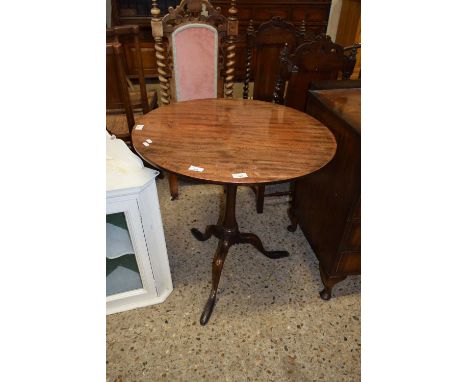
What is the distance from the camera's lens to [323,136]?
4.14ft

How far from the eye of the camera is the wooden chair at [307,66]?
5.39ft

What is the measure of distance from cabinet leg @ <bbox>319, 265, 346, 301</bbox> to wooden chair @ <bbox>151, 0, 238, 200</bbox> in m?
1.36

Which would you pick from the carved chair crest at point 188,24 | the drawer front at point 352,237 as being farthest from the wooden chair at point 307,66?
the drawer front at point 352,237

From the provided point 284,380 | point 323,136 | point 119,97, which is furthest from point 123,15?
point 284,380

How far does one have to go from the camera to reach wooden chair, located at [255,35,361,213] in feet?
5.39

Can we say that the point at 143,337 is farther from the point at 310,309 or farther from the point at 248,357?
the point at 310,309

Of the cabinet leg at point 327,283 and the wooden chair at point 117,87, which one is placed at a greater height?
the wooden chair at point 117,87

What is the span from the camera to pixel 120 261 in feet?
4.63

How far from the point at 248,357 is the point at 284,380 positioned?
0.17 meters

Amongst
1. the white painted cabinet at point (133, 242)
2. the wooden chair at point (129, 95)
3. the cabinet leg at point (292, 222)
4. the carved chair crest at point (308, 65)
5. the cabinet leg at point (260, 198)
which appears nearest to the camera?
the white painted cabinet at point (133, 242)

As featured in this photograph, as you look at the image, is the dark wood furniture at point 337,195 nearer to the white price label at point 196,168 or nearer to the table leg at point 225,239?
the table leg at point 225,239

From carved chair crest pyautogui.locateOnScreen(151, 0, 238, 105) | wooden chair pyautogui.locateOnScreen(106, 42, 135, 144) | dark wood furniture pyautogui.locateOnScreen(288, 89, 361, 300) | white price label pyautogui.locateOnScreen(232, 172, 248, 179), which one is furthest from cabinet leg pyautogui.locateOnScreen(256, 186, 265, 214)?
white price label pyautogui.locateOnScreen(232, 172, 248, 179)

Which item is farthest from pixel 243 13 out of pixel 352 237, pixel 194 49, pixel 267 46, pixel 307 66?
pixel 352 237

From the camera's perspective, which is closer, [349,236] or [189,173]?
[189,173]
